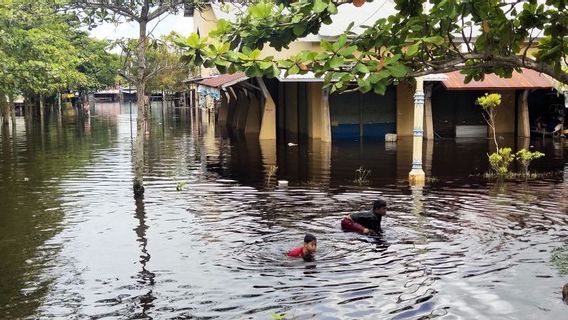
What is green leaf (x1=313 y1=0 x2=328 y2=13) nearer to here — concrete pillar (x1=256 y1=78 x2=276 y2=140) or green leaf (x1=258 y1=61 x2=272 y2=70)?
green leaf (x1=258 y1=61 x2=272 y2=70)

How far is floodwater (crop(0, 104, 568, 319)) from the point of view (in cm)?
844

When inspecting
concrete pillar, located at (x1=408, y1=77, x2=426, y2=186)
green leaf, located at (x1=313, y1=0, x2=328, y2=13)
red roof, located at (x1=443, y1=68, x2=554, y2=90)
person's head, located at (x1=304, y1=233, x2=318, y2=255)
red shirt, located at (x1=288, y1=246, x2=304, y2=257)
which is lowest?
red shirt, located at (x1=288, y1=246, x2=304, y2=257)

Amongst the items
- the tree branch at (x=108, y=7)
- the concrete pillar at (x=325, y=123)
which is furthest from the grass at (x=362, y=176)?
the concrete pillar at (x=325, y=123)

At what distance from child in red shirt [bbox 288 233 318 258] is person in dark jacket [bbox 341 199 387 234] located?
1763 millimetres

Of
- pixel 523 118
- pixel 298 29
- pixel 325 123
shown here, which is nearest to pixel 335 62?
pixel 298 29

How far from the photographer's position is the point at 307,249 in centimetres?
1027

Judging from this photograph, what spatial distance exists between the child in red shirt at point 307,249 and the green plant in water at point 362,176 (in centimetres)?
797

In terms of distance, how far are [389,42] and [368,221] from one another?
5524mm

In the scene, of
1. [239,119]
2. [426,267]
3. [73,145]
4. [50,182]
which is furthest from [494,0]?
[239,119]

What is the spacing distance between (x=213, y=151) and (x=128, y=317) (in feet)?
64.3

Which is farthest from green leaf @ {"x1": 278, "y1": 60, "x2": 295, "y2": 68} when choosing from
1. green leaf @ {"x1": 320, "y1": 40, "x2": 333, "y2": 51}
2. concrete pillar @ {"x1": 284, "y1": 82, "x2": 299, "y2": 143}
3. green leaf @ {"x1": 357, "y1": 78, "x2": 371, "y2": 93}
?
concrete pillar @ {"x1": 284, "y1": 82, "x2": 299, "y2": 143}

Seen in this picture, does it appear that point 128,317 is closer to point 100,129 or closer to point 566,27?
point 566,27

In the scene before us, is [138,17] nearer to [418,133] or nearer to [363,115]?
[418,133]

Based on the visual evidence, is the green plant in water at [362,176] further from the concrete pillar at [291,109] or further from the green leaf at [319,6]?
the concrete pillar at [291,109]
